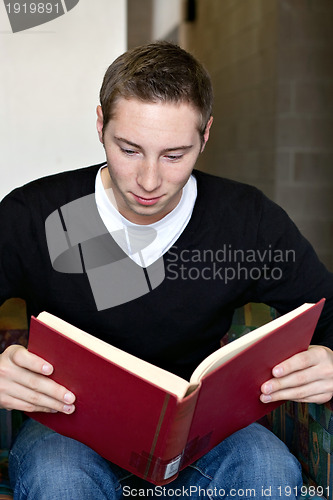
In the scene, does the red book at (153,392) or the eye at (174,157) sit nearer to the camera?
the red book at (153,392)

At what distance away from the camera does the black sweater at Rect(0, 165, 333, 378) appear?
121 centimetres

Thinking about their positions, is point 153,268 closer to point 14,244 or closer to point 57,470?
point 14,244

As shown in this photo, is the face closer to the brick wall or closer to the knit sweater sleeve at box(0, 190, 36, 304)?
the knit sweater sleeve at box(0, 190, 36, 304)

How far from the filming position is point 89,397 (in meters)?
0.94

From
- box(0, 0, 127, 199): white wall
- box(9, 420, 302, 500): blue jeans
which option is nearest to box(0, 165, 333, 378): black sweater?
box(9, 420, 302, 500): blue jeans

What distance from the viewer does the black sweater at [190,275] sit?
1.21m

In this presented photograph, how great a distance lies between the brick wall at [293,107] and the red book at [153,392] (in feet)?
8.34

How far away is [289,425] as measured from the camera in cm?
→ 135

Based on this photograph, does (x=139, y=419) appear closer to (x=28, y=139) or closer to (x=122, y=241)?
(x=122, y=241)

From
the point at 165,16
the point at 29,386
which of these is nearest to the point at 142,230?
the point at 29,386

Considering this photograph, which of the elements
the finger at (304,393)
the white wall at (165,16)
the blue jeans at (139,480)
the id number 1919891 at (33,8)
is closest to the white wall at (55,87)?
the id number 1919891 at (33,8)

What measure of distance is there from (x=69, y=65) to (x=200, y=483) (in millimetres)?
1089

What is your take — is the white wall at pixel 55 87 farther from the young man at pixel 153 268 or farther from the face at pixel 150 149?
the face at pixel 150 149

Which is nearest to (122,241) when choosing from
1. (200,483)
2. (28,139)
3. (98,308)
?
(98,308)
